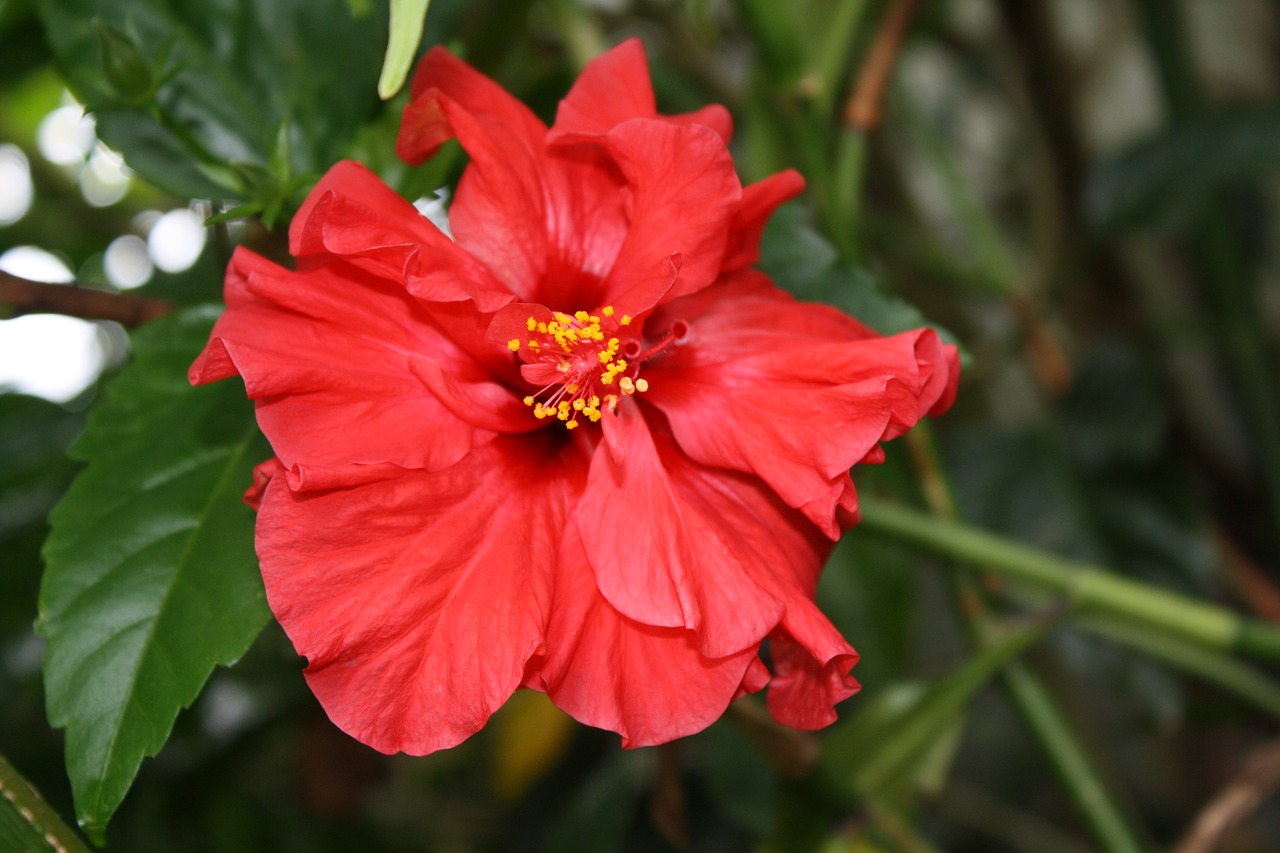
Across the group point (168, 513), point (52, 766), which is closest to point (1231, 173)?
point (168, 513)

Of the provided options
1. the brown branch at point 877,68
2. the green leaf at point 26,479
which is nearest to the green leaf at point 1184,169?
the brown branch at point 877,68

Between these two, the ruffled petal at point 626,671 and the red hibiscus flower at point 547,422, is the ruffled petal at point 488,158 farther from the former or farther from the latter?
the ruffled petal at point 626,671

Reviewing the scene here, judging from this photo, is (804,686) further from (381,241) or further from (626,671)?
(381,241)

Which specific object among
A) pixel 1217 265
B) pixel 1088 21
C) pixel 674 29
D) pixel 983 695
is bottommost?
pixel 983 695

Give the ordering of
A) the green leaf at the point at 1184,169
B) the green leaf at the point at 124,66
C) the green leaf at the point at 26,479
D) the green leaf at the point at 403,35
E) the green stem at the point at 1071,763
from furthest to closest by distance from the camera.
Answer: the green leaf at the point at 1184,169
the green stem at the point at 1071,763
the green leaf at the point at 26,479
the green leaf at the point at 124,66
the green leaf at the point at 403,35

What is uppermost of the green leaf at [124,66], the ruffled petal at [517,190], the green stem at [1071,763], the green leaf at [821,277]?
the green leaf at [124,66]

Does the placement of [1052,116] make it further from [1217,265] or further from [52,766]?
[52,766]
